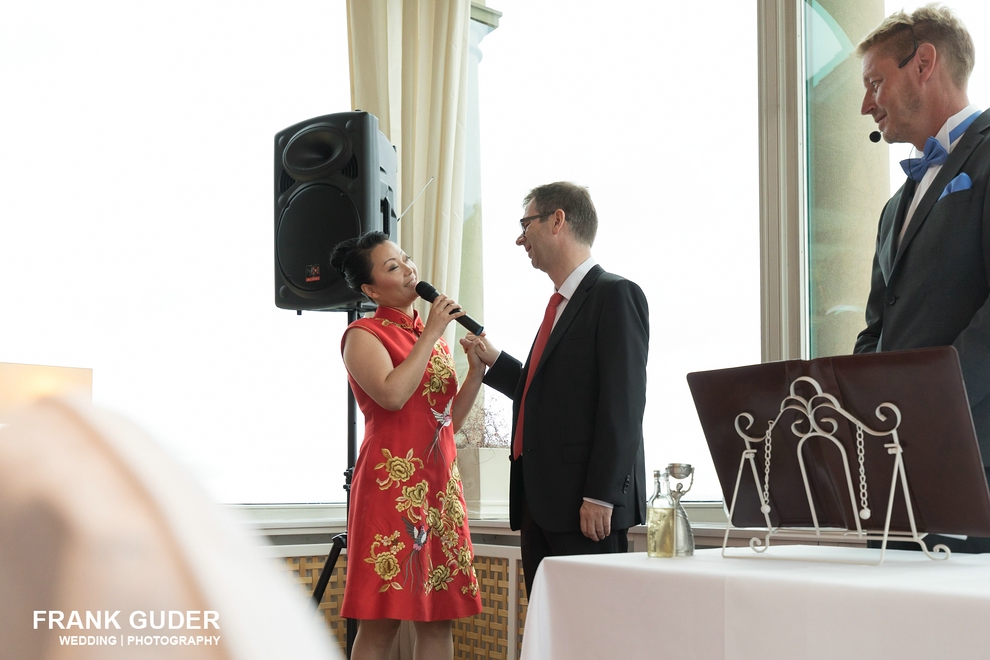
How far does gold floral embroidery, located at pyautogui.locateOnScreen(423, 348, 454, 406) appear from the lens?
96.3 inches

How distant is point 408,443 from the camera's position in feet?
7.81

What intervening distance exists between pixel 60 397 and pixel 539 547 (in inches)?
75.9

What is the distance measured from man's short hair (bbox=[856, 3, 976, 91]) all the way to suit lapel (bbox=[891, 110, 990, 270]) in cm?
13

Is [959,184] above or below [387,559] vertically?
above

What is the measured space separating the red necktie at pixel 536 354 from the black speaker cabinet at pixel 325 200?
2.60 ft

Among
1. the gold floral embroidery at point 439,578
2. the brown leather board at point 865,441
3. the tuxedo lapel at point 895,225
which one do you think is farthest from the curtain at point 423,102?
the brown leather board at point 865,441

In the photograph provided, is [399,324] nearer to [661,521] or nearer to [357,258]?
[357,258]

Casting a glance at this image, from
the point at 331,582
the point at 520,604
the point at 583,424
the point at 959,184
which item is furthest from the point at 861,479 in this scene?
the point at 331,582

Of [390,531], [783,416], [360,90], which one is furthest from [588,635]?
[360,90]

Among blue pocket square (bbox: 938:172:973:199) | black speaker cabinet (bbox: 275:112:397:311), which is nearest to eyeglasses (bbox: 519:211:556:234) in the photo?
black speaker cabinet (bbox: 275:112:397:311)

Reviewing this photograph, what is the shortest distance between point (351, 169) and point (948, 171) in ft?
6.29

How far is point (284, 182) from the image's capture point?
3.11 meters

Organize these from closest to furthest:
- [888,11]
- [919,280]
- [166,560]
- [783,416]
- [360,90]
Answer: [166,560], [783,416], [919,280], [888,11], [360,90]

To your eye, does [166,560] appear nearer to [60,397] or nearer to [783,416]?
[60,397]
